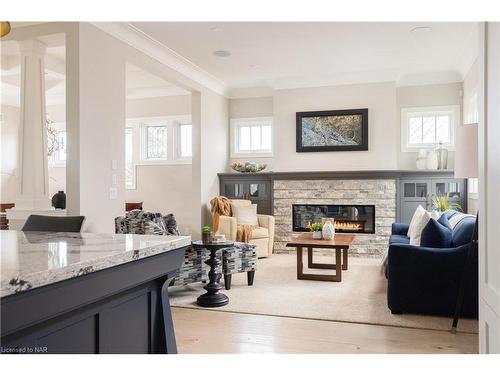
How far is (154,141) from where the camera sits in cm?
816

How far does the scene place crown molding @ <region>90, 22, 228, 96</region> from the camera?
183 inches

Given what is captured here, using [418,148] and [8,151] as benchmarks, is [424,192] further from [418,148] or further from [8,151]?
[8,151]

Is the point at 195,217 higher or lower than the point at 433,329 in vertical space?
higher

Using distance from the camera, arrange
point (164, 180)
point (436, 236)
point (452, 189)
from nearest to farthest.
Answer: point (436, 236) < point (452, 189) < point (164, 180)

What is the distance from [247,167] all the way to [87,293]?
632cm

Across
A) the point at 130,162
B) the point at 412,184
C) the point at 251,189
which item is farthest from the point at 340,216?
the point at 130,162

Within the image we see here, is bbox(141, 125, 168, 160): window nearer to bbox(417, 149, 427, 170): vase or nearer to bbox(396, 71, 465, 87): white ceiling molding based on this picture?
bbox(396, 71, 465, 87): white ceiling molding

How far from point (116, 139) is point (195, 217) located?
251 cm

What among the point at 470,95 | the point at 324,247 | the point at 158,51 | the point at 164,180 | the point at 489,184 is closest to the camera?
the point at 489,184

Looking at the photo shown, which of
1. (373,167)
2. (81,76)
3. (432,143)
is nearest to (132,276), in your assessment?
(81,76)

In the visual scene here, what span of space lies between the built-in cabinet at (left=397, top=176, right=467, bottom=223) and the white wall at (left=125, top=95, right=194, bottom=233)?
367 cm
